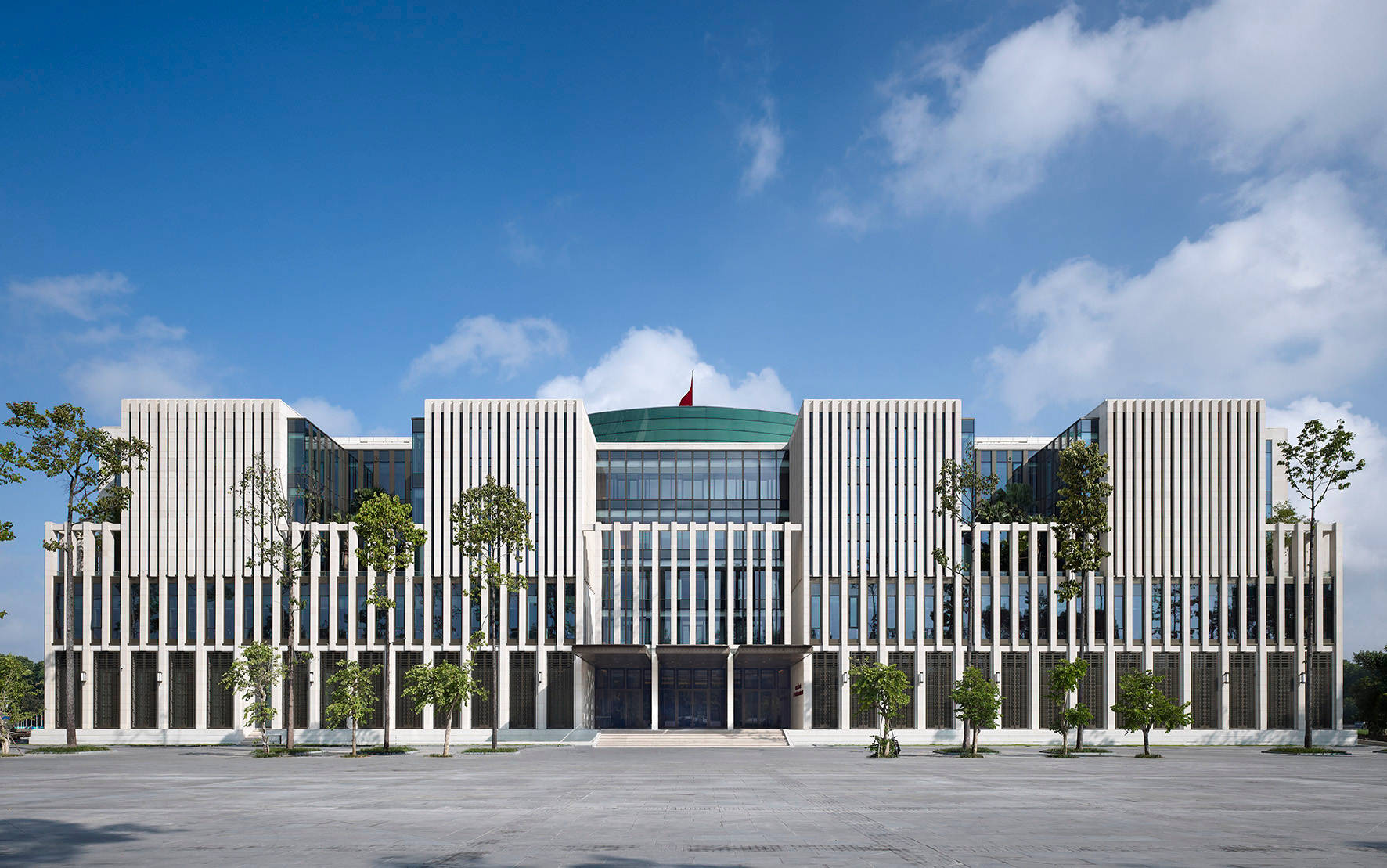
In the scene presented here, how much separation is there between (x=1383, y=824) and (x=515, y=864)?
59.5ft

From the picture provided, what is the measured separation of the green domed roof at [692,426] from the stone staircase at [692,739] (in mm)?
28255

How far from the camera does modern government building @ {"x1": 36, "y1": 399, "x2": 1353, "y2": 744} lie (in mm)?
66750

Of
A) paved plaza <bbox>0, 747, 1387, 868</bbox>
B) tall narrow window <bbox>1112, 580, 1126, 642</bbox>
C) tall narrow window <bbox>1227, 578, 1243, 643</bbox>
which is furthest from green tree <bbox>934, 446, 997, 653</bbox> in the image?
paved plaza <bbox>0, 747, 1387, 868</bbox>

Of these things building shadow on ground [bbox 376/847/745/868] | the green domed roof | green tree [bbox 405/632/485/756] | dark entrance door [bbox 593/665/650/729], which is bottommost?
dark entrance door [bbox 593/665/650/729]

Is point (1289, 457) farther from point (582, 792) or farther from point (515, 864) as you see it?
point (515, 864)

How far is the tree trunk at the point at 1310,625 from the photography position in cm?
5988

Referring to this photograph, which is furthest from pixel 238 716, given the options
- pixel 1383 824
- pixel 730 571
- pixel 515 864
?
pixel 1383 824

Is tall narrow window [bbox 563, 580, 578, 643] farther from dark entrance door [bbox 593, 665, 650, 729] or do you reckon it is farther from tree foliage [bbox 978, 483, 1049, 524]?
tree foliage [bbox 978, 483, 1049, 524]

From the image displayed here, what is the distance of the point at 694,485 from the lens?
7962cm

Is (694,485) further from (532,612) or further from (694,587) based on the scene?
(532,612)

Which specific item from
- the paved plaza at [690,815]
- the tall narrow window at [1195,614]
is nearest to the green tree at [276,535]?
the paved plaza at [690,815]

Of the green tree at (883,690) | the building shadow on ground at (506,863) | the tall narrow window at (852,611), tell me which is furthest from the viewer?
the tall narrow window at (852,611)

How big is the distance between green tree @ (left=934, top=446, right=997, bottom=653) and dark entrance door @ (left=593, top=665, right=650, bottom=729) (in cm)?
2207

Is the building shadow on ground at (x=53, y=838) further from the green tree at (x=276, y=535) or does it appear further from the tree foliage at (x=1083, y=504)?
the tree foliage at (x=1083, y=504)
